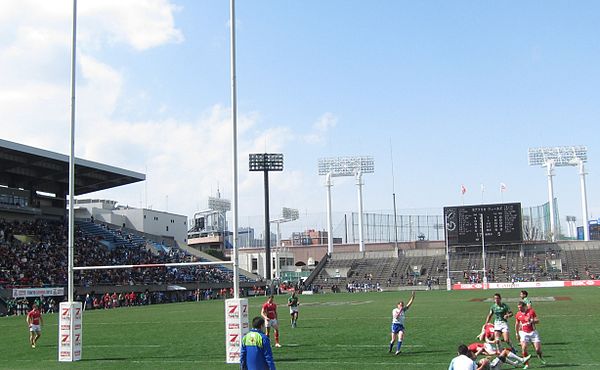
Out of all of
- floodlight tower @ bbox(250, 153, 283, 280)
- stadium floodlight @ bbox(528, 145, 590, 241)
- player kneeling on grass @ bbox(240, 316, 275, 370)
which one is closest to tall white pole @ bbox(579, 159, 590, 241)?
stadium floodlight @ bbox(528, 145, 590, 241)

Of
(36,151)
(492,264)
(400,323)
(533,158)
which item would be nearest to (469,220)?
(492,264)

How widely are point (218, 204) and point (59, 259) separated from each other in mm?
82674

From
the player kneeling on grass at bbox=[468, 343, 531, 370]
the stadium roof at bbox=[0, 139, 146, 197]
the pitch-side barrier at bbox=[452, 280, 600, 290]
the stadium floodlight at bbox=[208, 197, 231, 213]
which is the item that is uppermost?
the stadium floodlight at bbox=[208, 197, 231, 213]

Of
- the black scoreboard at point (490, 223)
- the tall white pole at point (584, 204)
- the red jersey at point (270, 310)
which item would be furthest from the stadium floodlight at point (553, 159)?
the red jersey at point (270, 310)

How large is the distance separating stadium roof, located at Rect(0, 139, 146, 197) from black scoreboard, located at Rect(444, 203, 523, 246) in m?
39.0

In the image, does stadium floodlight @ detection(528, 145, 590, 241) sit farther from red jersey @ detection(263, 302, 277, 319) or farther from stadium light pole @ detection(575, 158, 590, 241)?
red jersey @ detection(263, 302, 277, 319)

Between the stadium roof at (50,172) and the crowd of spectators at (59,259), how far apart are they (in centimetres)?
381

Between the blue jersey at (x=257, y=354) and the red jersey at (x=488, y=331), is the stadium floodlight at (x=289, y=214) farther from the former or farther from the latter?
the blue jersey at (x=257, y=354)

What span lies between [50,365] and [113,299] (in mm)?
36889

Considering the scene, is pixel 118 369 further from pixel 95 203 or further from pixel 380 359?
pixel 95 203

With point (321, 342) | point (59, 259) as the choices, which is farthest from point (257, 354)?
point (59, 259)

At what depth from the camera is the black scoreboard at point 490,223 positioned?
80500 mm

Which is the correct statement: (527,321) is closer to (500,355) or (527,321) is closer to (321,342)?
(500,355)

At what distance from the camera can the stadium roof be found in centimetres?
5294
